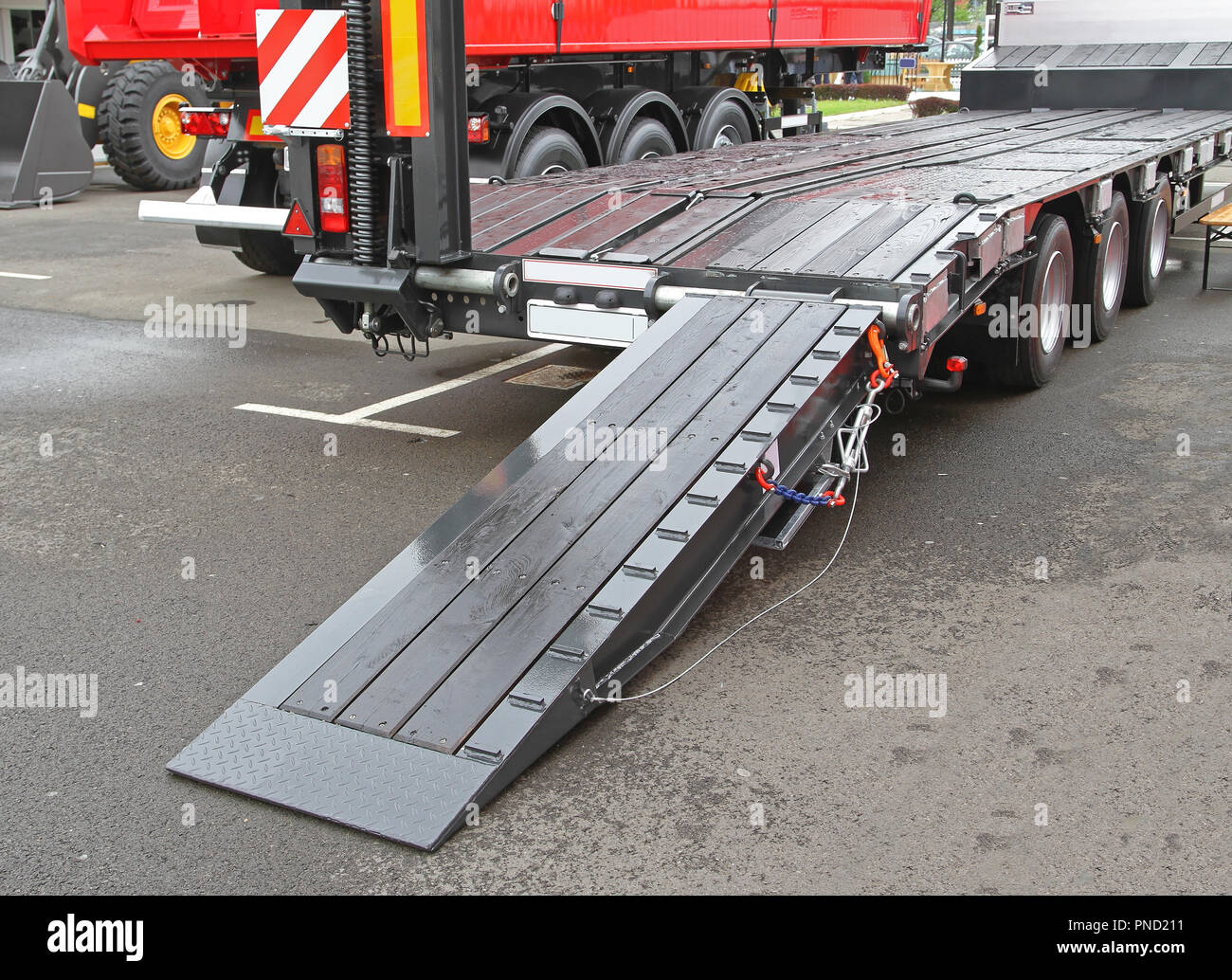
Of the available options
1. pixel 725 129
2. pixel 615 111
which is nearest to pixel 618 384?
pixel 615 111

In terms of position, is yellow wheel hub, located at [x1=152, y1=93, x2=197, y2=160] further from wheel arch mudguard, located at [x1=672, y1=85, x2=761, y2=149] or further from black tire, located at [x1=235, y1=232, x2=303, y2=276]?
wheel arch mudguard, located at [x1=672, y1=85, x2=761, y2=149]

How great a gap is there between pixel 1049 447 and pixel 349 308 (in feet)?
11.7

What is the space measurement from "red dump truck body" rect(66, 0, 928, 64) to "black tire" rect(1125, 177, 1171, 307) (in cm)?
465

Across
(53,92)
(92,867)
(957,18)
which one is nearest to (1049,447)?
(92,867)

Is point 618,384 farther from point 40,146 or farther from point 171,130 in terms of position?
point 171,130

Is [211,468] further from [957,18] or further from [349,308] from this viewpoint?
[957,18]

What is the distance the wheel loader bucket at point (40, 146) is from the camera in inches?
560

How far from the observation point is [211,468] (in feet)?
20.3

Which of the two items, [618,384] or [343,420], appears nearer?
[618,384]

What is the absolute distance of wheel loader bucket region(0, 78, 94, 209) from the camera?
14.2m

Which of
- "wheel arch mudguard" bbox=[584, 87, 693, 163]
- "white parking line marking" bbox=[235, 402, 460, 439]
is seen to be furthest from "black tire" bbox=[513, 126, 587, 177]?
"white parking line marking" bbox=[235, 402, 460, 439]

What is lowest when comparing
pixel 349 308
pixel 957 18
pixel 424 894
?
pixel 424 894

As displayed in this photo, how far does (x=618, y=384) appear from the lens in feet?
16.7

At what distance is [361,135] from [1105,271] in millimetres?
4789
